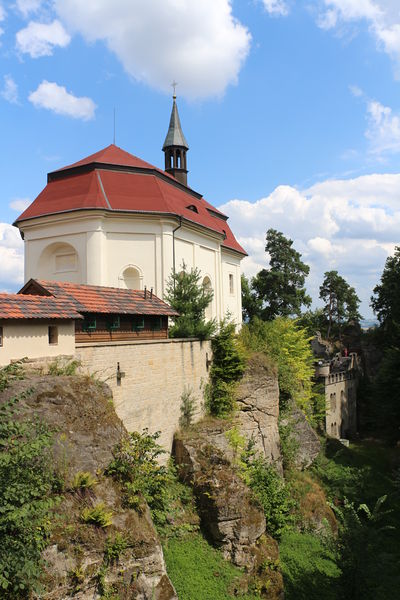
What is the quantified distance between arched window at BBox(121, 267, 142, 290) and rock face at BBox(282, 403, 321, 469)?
9739 millimetres

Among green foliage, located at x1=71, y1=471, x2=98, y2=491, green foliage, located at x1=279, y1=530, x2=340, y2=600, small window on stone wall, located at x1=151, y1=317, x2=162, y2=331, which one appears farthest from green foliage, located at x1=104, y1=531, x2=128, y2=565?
small window on stone wall, located at x1=151, y1=317, x2=162, y2=331

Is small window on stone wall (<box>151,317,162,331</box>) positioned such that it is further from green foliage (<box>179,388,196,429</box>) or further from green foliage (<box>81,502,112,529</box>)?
green foliage (<box>81,502,112,529</box>)

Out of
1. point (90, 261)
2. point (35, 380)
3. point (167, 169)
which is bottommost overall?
point (35, 380)

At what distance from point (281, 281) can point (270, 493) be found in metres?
31.2

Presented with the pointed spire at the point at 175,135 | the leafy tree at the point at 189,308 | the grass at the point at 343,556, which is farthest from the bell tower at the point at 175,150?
the grass at the point at 343,556

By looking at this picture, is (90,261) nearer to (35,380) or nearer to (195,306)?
(195,306)

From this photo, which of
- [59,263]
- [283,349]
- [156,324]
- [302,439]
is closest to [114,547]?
[156,324]

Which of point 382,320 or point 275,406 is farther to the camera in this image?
point 382,320

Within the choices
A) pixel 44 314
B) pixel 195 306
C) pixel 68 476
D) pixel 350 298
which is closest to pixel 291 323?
pixel 195 306

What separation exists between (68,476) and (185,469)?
274 inches

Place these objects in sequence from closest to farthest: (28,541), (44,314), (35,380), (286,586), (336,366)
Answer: (28,541)
(35,380)
(44,314)
(286,586)
(336,366)

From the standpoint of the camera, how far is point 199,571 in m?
11.8

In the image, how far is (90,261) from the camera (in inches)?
834

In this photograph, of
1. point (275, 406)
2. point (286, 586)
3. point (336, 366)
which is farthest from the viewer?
point (336, 366)
